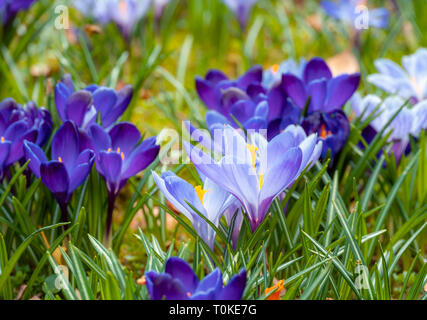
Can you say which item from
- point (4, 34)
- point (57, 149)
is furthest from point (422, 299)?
point (4, 34)

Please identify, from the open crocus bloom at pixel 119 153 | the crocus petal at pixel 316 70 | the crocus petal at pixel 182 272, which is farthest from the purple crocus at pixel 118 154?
the crocus petal at pixel 316 70

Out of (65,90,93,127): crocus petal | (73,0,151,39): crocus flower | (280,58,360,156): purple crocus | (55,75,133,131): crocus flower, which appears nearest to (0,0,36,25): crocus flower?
(73,0,151,39): crocus flower

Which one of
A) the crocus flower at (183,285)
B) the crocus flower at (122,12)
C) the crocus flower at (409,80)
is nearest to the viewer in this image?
the crocus flower at (183,285)

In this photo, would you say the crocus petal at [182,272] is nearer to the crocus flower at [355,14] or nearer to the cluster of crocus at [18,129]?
the cluster of crocus at [18,129]

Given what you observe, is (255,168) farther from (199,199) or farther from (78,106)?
(78,106)

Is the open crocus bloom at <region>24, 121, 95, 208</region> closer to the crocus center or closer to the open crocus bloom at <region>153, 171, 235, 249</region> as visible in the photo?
the open crocus bloom at <region>153, 171, 235, 249</region>
